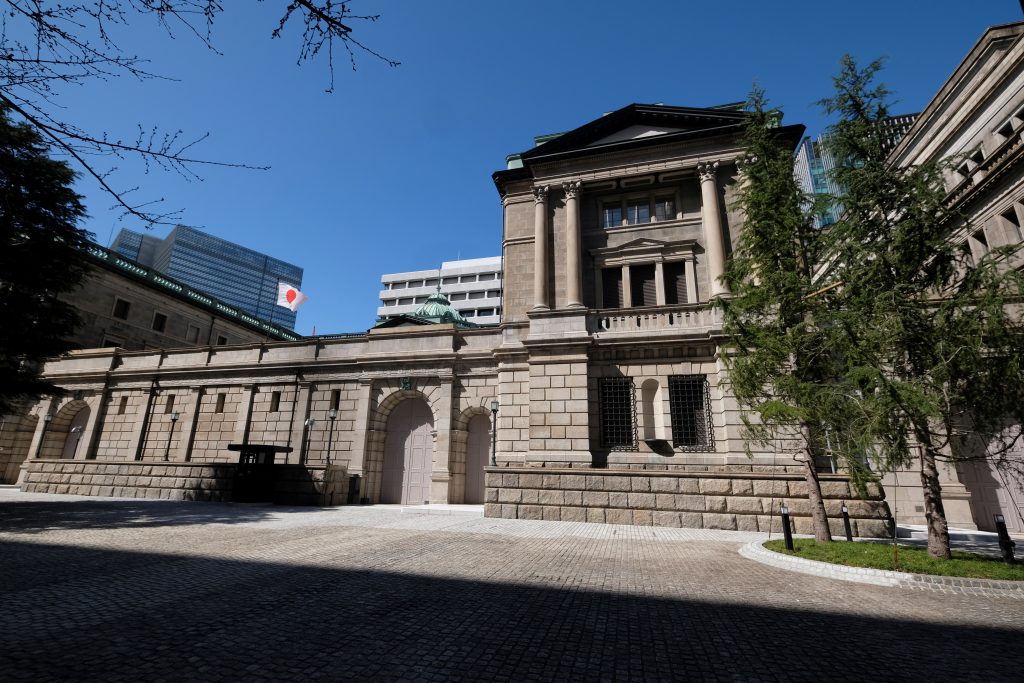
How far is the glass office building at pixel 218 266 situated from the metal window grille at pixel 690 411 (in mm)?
130301

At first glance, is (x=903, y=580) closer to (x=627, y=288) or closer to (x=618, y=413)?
(x=618, y=413)

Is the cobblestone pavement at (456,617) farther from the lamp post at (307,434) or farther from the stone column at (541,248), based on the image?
the lamp post at (307,434)

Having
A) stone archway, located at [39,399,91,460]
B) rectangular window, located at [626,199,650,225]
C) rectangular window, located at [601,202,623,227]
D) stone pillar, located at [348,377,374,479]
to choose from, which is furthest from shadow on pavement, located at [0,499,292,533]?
rectangular window, located at [626,199,650,225]

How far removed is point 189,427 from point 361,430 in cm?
1172

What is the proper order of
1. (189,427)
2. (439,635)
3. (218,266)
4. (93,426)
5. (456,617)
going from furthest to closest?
1. (218,266)
2. (93,426)
3. (189,427)
4. (456,617)
5. (439,635)

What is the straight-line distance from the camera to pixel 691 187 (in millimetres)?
21969

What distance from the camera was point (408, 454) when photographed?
22.4m

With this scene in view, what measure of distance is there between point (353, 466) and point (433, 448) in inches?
153

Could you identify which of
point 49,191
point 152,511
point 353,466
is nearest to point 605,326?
point 353,466

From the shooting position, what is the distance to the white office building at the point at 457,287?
91.8m

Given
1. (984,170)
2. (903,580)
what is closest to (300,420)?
(903,580)

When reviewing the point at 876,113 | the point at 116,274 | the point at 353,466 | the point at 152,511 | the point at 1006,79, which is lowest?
the point at 152,511

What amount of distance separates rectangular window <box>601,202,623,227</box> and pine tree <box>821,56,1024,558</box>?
40.6 feet

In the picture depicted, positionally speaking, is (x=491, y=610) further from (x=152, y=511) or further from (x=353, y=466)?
(x=353, y=466)
